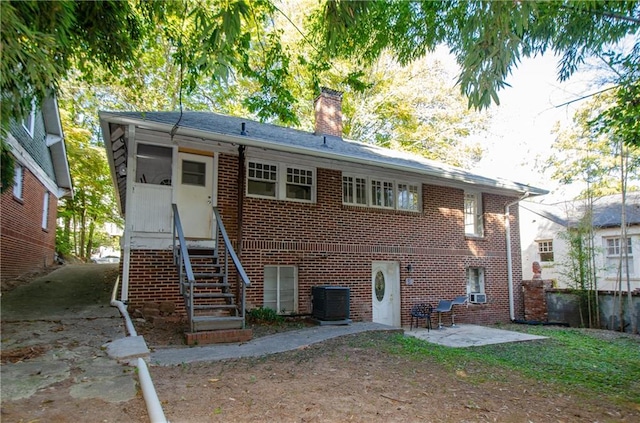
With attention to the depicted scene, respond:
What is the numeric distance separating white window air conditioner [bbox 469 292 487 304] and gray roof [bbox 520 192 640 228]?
6.07 metres

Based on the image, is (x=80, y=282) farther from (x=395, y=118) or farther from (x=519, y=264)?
(x=395, y=118)

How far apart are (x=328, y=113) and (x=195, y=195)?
21.4ft

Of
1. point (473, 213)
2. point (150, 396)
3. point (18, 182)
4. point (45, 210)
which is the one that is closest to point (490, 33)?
point (150, 396)

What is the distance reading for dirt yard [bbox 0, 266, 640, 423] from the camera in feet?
11.3

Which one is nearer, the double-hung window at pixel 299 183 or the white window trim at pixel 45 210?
the double-hung window at pixel 299 183

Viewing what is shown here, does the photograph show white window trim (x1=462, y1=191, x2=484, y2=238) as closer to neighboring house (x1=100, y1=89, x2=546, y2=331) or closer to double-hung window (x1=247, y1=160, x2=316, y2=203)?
neighboring house (x1=100, y1=89, x2=546, y2=331)

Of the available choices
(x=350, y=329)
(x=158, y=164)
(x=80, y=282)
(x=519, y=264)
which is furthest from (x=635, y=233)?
(x=80, y=282)

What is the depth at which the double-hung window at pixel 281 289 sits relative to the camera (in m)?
9.27

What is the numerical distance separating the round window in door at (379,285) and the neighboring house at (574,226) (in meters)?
Answer: 7.81

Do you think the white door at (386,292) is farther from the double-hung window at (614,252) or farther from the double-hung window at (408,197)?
the double-hung window at (614,252)

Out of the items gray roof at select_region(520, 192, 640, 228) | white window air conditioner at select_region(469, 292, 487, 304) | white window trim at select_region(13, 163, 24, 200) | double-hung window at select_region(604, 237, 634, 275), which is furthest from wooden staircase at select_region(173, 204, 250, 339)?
double-hung window at select_region(604, 237, 634, 275)

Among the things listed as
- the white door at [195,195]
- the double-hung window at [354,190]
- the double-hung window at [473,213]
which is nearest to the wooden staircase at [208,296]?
the white door at [195,195]

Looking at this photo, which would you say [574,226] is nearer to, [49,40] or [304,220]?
[304,220]

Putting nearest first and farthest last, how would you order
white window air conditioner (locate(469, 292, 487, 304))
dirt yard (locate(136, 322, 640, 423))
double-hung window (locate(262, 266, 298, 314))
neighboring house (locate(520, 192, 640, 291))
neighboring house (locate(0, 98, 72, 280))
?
dirt yard (locate(136, 322, 640, 423))
double-hung window (locate(262, 266, 298, 314))
neighboring house (locate(0, 98, 72, 280))
white window air conditioner (locate(469, 292, 487, 304))
neighboring house (locate(520, 192, 640, 291))
